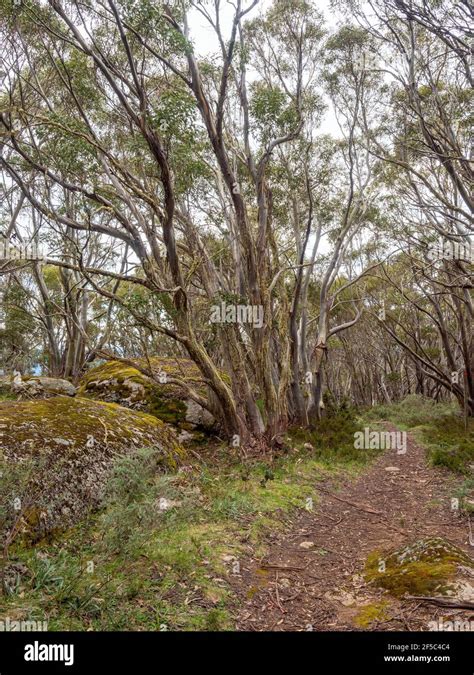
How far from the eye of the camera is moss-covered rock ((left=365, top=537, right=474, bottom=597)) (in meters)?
3.86

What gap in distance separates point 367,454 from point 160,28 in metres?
8.96

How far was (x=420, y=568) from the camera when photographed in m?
4.12

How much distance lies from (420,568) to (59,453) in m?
3.58

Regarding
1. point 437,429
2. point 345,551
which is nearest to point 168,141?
point 345,551

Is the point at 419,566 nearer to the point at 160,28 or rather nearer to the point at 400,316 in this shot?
the point at 160,28

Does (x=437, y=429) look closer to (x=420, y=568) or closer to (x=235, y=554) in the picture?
(x=420, y=568)

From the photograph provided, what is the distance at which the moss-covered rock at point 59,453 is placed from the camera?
388cm

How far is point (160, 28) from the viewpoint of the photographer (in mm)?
6996

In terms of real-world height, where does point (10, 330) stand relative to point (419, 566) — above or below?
above

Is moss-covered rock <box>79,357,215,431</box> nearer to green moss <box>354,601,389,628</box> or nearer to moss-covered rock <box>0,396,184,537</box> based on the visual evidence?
moss-covered rock <box>0,396,184,537</box>
